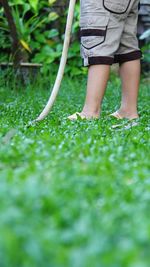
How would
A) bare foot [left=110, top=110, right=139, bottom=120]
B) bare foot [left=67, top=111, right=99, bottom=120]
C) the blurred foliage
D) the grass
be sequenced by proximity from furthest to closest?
the blurred foliage, bare foot [left=110, top=110, right=139, bottom=120], bare foot [left=67, top=111, right=99, bottom=120], the grass

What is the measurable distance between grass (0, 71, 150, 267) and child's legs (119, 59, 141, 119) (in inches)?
28.6

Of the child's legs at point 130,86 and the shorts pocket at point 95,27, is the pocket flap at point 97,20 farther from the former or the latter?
the child's legs at point 130,86

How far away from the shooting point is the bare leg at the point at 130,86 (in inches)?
126

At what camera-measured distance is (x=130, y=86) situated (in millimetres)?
3199

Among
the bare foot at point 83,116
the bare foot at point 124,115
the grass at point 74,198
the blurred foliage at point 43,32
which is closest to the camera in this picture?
the grass at point 74,198

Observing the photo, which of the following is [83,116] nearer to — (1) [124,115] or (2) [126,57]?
(1) [124,115]

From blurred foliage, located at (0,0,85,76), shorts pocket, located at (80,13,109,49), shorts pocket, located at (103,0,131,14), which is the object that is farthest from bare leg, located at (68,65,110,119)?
blurred foliage, located at (0,0,85,76)

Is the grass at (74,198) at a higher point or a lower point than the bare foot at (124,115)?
lower

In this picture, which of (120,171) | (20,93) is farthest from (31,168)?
(20,93)

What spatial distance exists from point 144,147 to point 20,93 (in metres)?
2.87

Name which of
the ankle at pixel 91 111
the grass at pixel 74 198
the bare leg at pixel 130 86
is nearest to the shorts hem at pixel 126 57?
the bare leg at pixel 130 86

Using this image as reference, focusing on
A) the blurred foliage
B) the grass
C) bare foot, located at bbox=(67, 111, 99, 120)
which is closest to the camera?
the grass

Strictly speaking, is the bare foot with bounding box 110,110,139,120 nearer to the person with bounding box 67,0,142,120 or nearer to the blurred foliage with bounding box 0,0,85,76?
the person with bounding box 67,0,142,120

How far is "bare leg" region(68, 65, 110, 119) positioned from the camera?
3.02m
